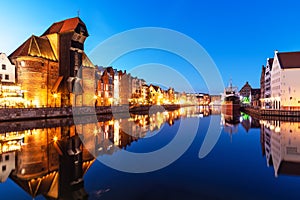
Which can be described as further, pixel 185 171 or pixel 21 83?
pixel 21 83

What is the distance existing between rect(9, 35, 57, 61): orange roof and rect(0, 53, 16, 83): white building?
6.74ft

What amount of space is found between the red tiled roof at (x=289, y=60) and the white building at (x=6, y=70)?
5557cm

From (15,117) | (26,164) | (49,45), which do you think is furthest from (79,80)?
(26,164)

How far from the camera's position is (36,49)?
42188 mm

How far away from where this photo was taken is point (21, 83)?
39656 millimetres

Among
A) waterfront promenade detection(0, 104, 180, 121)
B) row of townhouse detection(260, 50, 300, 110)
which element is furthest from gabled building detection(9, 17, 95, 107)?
row of townhouse detection(260, 50, 300, 110)

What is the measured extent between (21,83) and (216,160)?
130 feet

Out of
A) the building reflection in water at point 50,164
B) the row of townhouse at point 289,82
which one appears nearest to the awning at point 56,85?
the building reflection in water at point 50,164

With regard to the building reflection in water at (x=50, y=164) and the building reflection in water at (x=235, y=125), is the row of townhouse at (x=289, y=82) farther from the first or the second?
the building reflection in water at (x=50, y=164)

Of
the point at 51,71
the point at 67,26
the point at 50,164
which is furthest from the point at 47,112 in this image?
the point at 50,164

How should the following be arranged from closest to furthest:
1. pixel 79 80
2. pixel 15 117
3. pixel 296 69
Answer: pixel 15 117
pixel 296 69
pixel 79 80

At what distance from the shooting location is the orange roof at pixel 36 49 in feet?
134

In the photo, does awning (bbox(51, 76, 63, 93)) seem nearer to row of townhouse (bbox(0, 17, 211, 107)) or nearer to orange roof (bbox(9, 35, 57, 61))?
row of townhouse (bbox(0, 17, 211, 107))

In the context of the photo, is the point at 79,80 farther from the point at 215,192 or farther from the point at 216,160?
the point at 215,192
